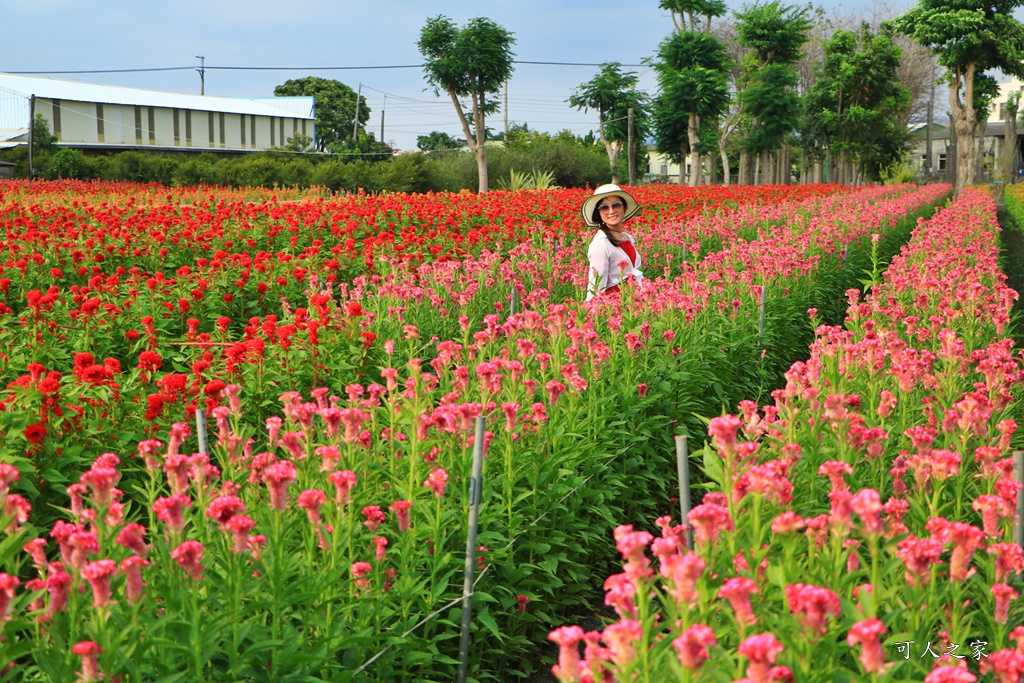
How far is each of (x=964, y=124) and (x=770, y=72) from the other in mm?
9802

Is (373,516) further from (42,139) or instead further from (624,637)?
(42,139)

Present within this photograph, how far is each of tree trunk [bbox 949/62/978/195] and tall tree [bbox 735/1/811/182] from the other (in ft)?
24.1

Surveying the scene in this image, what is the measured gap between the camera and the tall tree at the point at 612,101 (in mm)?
54438

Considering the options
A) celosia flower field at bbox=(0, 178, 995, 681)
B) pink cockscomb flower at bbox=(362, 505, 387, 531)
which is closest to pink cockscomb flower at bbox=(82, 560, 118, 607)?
celosia flower field at bbox=(0, 178, 995, 681)

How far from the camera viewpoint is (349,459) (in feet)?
10.8

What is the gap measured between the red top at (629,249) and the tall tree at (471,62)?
2739 cm

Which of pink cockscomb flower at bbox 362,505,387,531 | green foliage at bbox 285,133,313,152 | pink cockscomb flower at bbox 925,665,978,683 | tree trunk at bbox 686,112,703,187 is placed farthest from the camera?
green foliage at bbox 285,133,313,152

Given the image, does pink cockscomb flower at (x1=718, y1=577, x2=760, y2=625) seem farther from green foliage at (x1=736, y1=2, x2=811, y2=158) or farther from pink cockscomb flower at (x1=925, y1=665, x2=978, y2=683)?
green foliage at (x1=736, y1=2, x2=811, y2=158)

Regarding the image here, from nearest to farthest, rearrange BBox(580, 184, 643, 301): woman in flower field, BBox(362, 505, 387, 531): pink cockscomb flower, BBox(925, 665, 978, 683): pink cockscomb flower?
BBox(925, 665, 978, 683): pink cockscomb flower → BBox(362, 505, 387, 531): pink cockscomb flower → BBox(580, 184, 643, 301): woman in flower field

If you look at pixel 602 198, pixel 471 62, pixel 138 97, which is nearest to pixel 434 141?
pixel 138 97

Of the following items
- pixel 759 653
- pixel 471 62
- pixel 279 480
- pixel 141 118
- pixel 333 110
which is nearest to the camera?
pixel 759 653

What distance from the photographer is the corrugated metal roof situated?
57.4 m

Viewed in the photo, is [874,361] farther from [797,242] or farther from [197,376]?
[797,242]

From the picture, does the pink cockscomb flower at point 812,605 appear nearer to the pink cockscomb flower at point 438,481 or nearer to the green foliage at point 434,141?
the pink cockscomb flower at point 438,481
